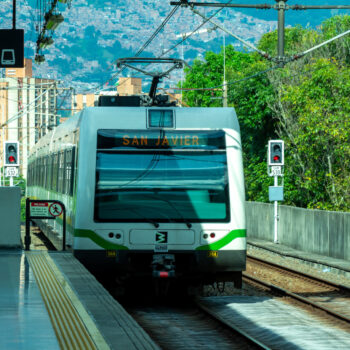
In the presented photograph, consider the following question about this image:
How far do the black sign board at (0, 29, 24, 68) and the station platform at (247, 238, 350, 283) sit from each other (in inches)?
349

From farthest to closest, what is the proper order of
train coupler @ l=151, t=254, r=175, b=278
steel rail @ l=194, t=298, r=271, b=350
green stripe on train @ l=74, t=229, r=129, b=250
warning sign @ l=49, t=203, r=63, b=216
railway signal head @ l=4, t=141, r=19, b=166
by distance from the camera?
railway signal head @ l=4, t=141, r=19, b=166, warning sign @ l=49, t=203, r=63, b=216, green stripe on train @ l=74, t=229, r=129, b=250, train coupler @ l=151, t=254, r=175, b=278, steel rail @ l=194, t=298, r=271, b=350

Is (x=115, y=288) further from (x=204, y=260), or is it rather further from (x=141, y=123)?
(x=141, y=123)

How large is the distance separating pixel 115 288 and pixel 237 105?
109 ft

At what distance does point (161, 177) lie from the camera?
520 inches

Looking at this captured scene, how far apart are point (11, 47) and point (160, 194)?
4030 millimetres

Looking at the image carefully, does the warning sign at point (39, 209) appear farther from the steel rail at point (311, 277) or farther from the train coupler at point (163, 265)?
the steel rail at point (311, 277)

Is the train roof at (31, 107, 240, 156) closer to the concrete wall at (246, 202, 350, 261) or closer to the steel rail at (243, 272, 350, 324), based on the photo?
the steel rail at (243, 272, 350, 324)

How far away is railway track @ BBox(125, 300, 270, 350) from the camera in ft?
34.7

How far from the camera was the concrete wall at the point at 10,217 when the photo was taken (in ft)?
52.4

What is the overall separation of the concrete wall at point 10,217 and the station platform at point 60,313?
2523 millimetres

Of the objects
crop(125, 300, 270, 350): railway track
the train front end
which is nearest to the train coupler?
the train front end

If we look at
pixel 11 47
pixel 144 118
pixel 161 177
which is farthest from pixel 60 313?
pixel 11 47

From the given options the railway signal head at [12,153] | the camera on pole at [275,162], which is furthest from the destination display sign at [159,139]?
the railway signal head at [12,153]

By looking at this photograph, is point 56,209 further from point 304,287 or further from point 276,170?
point 276,170
